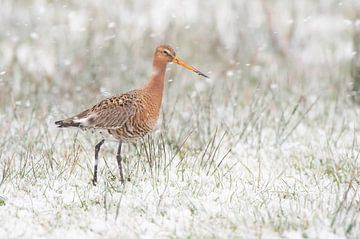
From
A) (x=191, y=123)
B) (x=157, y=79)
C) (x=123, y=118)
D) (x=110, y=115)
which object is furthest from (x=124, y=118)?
(x=191, y=123)

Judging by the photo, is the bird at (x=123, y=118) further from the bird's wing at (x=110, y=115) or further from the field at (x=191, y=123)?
the field at (x=191, y=123)

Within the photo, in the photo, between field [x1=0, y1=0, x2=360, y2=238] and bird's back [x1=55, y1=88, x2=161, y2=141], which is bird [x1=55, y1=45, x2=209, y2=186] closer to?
bird's back [x1=55, y1=88, x2=161, y2=141]

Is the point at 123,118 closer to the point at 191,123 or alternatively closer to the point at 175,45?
the point at 191,123

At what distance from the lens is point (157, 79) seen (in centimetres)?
517

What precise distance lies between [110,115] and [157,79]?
0.48 metres

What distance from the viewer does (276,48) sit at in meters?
9.06

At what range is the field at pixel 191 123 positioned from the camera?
165 inches

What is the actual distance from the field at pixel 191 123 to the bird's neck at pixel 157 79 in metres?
0.40

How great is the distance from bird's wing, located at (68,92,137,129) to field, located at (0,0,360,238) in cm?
25

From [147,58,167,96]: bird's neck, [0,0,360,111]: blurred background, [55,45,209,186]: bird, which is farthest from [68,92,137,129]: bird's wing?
[0,0,360,111]: blurred background

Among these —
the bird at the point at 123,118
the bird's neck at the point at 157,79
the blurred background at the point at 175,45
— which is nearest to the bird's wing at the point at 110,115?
the bird at the point at 123,118

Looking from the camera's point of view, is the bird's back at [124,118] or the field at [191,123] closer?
the field at [191,123]

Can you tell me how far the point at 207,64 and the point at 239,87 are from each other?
37.2 inches

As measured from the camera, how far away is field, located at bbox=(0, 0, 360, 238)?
4188 millimetres
